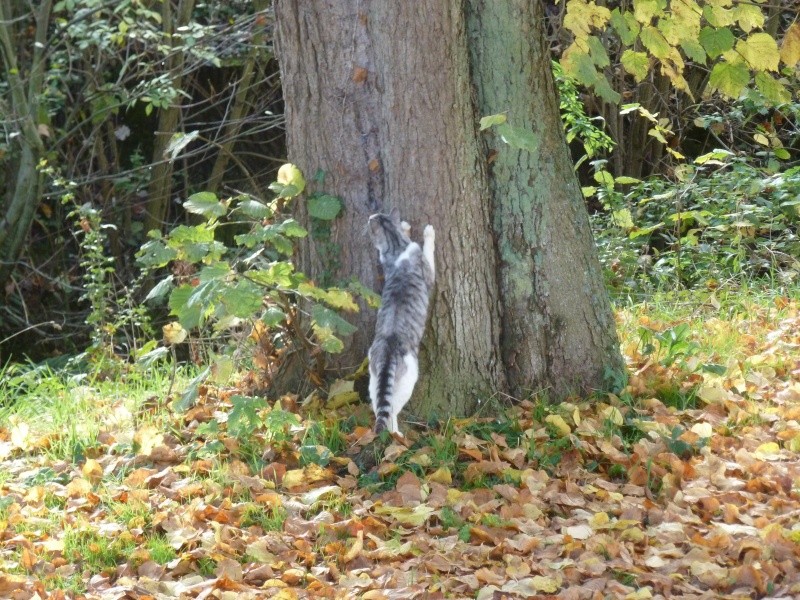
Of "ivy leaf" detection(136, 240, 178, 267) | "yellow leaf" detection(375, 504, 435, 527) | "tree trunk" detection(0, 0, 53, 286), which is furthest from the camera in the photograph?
"tree trunk" detection(0, 0, 53, 286)

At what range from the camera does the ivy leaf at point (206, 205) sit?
4.70 metres

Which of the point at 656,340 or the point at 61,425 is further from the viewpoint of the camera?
the point at 656,340

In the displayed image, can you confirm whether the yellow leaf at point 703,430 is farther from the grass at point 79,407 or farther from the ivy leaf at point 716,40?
the grass at point 79,407

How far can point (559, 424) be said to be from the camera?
4.68 m

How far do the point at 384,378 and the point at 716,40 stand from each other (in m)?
2.42

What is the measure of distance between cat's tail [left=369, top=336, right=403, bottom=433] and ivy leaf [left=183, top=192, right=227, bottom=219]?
1029mm

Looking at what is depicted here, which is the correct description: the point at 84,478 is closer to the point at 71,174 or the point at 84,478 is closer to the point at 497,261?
the point at 497,261

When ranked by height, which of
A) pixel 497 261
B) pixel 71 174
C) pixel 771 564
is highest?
pixel 71 174

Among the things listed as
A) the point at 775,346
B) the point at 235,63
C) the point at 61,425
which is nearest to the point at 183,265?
the point at 61,425

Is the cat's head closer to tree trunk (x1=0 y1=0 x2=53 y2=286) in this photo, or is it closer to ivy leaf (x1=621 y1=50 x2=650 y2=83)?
ivy leaf (x1=621 y1=50 x2=650 y2=83)

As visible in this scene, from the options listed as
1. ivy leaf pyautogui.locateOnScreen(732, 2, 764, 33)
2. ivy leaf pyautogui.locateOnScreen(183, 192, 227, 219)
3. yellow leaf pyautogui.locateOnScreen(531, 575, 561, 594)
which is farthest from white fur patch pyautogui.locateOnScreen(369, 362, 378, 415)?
ivy leaf pyautogui.locateOnScreen(732, 2, 764, 33)

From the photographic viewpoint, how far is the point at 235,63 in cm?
1016

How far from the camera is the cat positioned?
450 cm

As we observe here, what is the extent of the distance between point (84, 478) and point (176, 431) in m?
0.56
